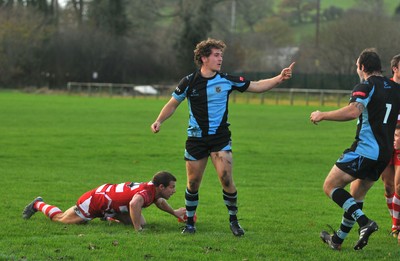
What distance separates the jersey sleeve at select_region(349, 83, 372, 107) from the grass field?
1.71 meters

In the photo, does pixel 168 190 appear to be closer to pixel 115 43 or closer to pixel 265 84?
pixel 265 84

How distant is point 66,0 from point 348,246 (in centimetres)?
9171

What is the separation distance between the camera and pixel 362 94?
7.87m

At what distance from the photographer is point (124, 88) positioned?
2798 inches

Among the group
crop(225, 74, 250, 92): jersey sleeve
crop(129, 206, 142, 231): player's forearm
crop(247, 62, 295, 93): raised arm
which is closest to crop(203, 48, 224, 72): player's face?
crop(225, 74, 250, 92): jersey sleeve

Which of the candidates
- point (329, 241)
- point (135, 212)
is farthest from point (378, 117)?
point (135, 212)

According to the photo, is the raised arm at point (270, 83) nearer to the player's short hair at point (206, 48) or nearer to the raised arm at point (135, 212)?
the player's short hair at point (206, 48)

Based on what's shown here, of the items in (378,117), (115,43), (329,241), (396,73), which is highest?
(115,43)

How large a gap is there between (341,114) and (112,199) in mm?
3473

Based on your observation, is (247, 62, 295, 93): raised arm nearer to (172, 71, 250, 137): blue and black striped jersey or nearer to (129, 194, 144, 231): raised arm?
(172, 71, 250, 137): blue and black striped jersey

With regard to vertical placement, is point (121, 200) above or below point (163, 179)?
below

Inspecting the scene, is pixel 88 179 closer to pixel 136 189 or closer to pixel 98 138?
pixel 136 189

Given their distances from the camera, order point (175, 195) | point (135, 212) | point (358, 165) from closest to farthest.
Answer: point (358, 165)
point (135, 212)
point (175, 195)

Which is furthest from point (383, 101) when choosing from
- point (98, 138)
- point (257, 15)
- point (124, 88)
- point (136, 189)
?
point (257, 15)
